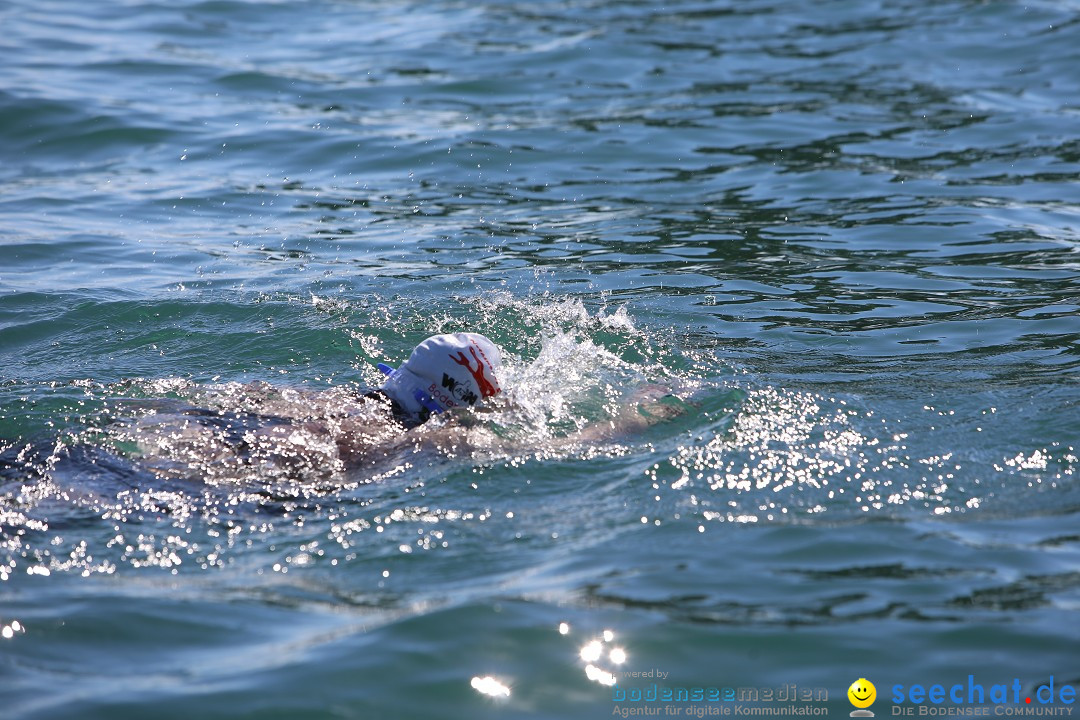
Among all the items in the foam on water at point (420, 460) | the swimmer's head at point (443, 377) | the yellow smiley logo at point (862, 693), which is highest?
the swimmer's head at point (443, 377)

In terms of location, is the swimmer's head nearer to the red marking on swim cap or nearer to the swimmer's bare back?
the red marking on swim cap

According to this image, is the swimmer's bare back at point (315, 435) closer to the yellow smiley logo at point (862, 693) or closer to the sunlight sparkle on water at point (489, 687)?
the sunlight sparkle on water at point (489, 687)

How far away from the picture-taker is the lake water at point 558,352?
5164 mm

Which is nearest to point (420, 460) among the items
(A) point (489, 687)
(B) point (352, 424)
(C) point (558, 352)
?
(B) point (352, 424)

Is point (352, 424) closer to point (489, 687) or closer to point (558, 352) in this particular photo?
point (558, 352)

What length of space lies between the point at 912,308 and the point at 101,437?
639 centimetres

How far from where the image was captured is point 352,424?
23.8ft

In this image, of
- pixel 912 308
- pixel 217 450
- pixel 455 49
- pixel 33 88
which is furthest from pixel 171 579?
pixel 455 49

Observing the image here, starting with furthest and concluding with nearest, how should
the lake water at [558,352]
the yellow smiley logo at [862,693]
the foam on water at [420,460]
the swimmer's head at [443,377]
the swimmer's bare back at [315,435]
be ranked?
the swimmer's head at [443,377] → the swimmer's bare back at [315,435] → the foam on water at [420,460] → the lake water at [558,352] → the yellow smiley logo at [862,693]

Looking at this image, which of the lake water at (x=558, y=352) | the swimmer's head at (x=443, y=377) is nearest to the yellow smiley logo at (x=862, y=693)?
the lake water at (x=558, y=352)

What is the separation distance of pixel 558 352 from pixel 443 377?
4.44 feet

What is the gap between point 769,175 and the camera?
1355cm

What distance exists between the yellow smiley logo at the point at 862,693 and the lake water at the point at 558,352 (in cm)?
5

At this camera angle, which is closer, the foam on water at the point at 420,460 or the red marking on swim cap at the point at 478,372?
the foam on water at the point at 420,460
